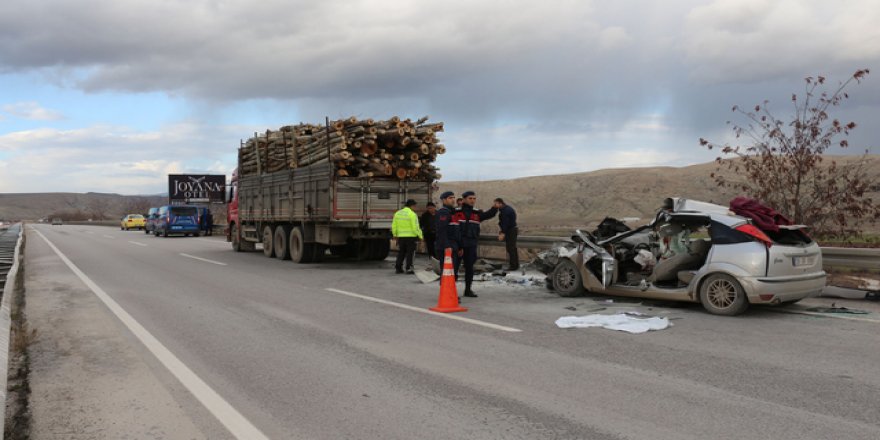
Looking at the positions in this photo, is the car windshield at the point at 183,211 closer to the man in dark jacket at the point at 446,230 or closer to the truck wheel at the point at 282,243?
the truck wheel at the point at 282,243

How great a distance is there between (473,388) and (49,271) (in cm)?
1371

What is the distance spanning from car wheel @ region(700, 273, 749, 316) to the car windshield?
3427 centimetres

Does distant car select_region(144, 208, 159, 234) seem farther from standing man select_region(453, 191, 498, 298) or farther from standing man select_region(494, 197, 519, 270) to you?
standing man select_region(453, 191, 498, 298)

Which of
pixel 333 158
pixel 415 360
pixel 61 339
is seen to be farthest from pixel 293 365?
pixel 333 158

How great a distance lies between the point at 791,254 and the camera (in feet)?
26.6

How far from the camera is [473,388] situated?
510 cm

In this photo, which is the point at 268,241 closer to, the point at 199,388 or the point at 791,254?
the point at 199,388

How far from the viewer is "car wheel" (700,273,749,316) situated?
8070 mm

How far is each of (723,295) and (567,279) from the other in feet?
7.99

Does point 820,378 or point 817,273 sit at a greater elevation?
point 817,273

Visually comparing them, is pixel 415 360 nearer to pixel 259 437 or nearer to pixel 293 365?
pixel 293 365

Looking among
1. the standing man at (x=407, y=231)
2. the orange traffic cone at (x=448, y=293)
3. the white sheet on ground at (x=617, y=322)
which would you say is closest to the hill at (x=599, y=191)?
the standing man at (x=407, y=231)

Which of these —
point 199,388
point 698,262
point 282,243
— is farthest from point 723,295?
point 282,243

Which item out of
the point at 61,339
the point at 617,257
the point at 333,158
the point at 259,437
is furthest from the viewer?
the point at 333,158
